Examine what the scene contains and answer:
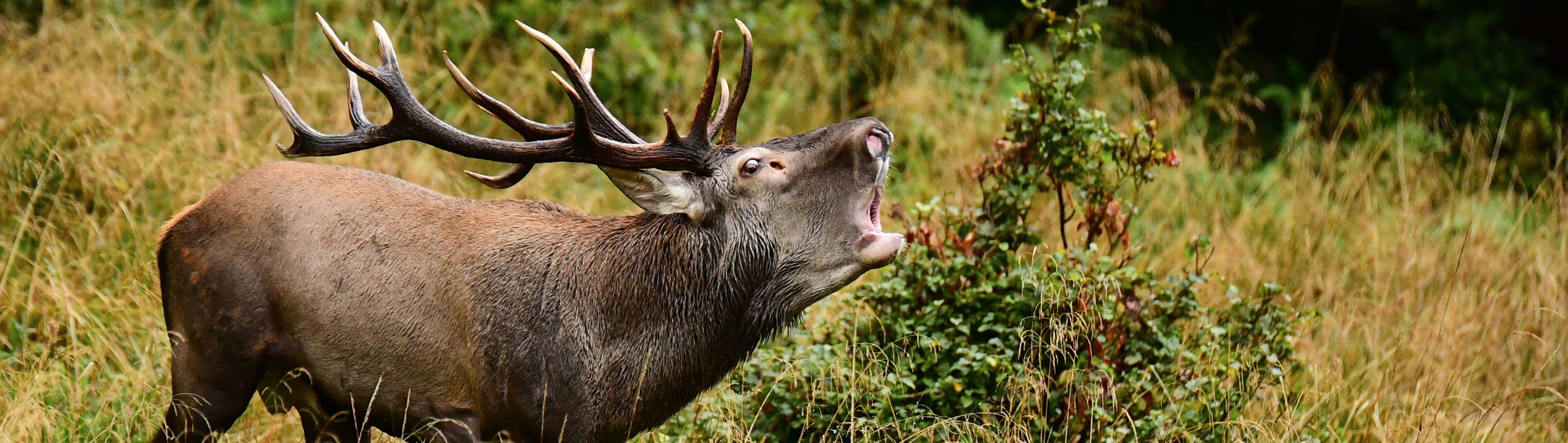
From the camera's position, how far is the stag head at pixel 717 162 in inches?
153

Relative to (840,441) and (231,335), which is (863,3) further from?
(231,335)

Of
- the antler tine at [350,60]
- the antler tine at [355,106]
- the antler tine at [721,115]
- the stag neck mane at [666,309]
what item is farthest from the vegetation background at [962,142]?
the antler tine at [350,60]

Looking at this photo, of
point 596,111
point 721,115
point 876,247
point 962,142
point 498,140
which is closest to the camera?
point 876,247

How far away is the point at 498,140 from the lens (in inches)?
155

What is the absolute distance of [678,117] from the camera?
7.87 meters

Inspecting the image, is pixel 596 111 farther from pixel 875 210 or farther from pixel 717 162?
pixel 875 210

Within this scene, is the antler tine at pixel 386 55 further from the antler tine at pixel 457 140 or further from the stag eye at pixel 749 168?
the stag eye at pixel 749 168

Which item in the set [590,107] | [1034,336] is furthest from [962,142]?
[590,107]

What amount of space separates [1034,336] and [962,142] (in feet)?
10.3

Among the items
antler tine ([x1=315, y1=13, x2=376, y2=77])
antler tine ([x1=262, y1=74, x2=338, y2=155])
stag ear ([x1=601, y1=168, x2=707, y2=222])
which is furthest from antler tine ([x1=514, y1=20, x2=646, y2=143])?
antler tine ([x1=262, y1=74, x2=338, y2=155])

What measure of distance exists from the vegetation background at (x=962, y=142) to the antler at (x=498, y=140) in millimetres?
962

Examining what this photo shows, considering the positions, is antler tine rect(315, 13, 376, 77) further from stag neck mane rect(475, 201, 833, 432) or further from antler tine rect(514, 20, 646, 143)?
stag neck mane rect(475, 201, 833, 432)

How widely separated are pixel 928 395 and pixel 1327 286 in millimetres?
2338

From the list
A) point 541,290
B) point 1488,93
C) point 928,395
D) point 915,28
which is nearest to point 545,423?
point 541,290
